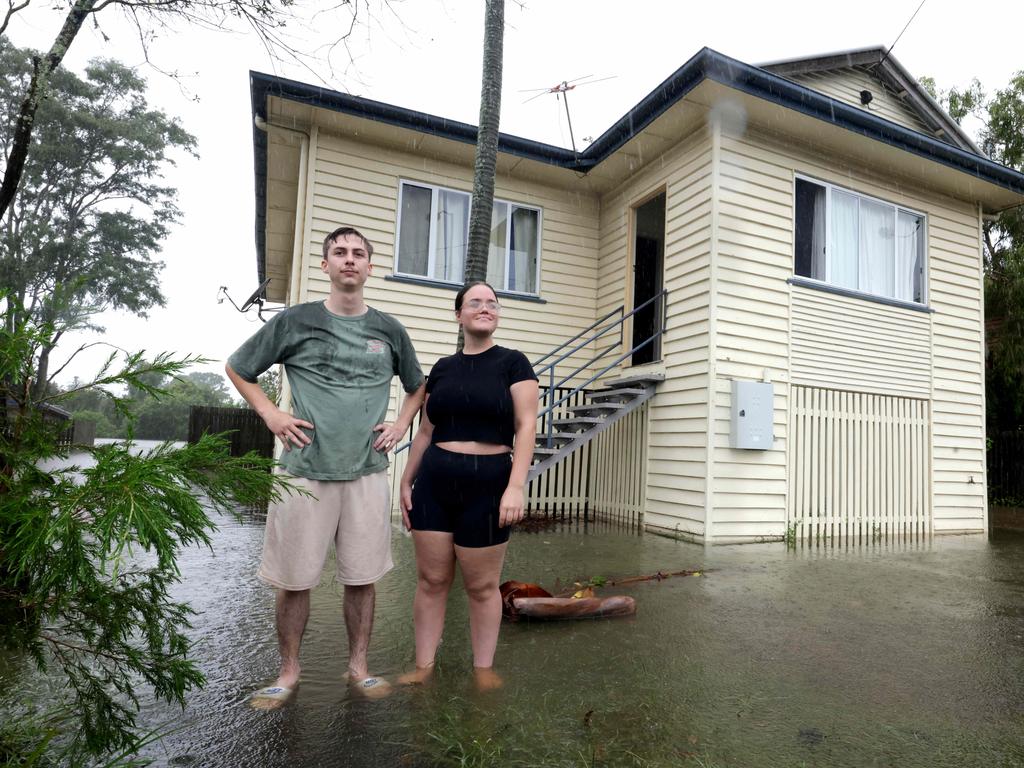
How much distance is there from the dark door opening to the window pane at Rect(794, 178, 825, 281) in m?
1.91

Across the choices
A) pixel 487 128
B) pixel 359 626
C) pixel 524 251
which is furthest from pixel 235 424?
pixel 359 626

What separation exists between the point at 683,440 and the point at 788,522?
5.15 ft

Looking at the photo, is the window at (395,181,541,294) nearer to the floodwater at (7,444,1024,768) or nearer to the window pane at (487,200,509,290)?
the window pane at (487,200,509,290)

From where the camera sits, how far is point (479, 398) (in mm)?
2754

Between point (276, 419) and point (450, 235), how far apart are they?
6.84m

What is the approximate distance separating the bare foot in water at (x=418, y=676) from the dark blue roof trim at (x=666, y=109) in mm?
6280

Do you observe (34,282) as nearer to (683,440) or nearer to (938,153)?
(683,440)

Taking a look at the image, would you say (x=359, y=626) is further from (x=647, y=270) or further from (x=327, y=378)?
(x=647, y=270)

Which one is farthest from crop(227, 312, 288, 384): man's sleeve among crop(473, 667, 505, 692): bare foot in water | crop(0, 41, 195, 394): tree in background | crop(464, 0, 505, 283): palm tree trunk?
crop(0, 41, 195, 394): tree in background

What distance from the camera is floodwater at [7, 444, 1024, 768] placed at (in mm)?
2275

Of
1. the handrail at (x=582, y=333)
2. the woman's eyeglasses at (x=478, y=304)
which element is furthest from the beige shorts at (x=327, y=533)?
the handrail at (x=582, y=333)

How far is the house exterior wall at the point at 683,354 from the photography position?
24.6 feet

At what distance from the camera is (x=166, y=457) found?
1729 millimetres

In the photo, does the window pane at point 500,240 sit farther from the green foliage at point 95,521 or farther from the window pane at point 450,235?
the green foliage at point 95,521
